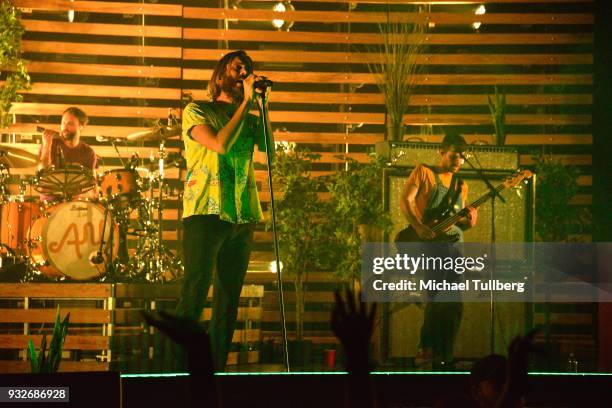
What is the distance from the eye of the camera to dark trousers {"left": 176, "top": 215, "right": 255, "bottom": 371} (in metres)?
5.51

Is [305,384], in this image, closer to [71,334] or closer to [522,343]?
[71,334]

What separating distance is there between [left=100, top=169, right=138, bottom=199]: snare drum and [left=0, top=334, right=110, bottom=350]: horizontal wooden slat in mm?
1144

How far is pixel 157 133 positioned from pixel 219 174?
1369 mm

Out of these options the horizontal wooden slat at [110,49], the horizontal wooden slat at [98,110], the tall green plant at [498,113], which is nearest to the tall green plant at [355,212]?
the tall green plant at [498,113]

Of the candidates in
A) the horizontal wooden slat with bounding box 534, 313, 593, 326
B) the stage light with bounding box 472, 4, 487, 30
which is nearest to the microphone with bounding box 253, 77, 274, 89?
the stage light with bounding box 472, 4, 487, 30

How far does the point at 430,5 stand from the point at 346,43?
71cm

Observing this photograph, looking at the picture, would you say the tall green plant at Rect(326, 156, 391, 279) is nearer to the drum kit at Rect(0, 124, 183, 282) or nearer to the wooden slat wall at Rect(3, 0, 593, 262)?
the wooden slat wall at Rect(3, 0, 593, 262)

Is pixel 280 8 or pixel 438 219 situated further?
pixel 280 8

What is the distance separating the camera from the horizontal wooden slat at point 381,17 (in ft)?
23.0

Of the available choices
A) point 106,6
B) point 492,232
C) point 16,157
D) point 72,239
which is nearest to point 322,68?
point 106,6

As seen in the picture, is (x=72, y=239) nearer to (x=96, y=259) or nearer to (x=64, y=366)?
(x=96, y=259)

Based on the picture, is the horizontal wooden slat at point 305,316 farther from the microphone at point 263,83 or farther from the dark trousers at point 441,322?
the microphone at point 263,83

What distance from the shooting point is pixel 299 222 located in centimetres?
685

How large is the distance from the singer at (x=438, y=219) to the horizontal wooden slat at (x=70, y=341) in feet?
7.25
